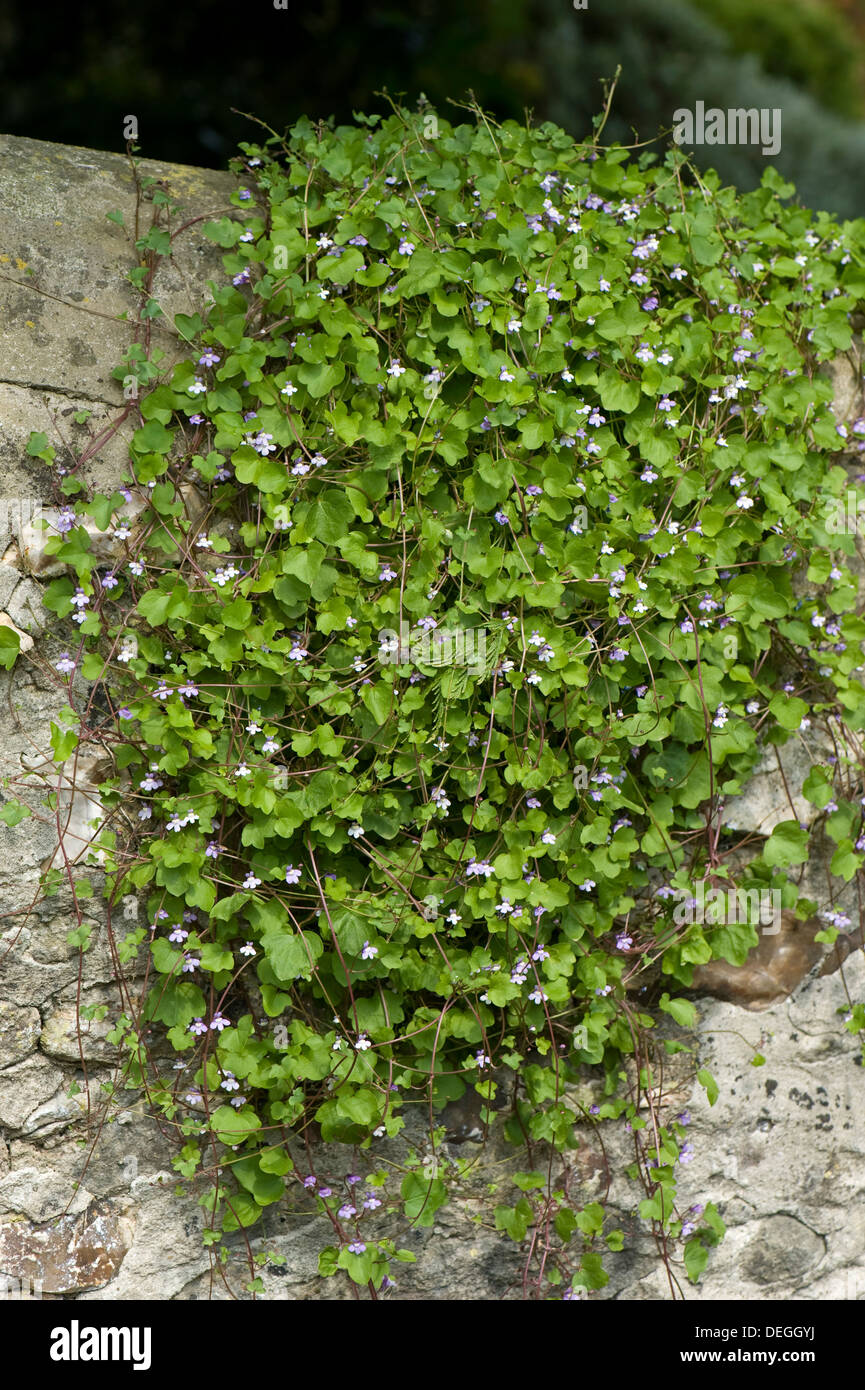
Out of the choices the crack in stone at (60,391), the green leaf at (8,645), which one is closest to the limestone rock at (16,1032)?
the green leaf at (8,645)

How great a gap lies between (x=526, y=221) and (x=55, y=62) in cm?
368

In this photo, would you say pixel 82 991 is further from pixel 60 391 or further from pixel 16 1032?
pixel 60 391

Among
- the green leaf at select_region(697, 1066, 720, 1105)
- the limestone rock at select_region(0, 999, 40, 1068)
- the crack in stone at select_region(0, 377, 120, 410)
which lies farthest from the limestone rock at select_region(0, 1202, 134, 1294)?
the crack in stone at select_region(0, 377, 120, 410)

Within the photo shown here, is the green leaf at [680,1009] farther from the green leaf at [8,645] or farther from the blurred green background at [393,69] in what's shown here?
the blurred green background at [393,69]

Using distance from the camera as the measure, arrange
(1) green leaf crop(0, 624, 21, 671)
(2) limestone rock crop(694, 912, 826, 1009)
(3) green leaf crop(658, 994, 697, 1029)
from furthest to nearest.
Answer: (2) limestone rock crop(694, 912, 826, 1009) → (3) green leaf crop(658, 994, 697, 1029) → (1) green leaf crop(0, 624, 21, 671)

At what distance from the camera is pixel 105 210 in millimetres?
2004

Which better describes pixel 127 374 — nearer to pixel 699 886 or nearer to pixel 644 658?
pixel 644 658

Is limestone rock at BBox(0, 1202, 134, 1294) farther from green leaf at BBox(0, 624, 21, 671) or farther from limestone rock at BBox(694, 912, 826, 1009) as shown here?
limestone rock at BBox(694, 912, 826, 1009)

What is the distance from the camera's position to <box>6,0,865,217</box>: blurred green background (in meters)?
4.44

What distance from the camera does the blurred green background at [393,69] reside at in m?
4.44

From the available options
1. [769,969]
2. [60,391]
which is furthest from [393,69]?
[769,969]

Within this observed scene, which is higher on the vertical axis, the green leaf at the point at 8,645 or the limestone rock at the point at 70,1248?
the green leaf at the point at 8,645

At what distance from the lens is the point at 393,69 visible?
4633mm

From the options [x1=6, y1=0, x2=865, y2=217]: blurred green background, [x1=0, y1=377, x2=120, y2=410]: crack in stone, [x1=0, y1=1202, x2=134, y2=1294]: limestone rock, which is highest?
[x1=6, y1=0, x2=865, y2=217]: blurred green background
